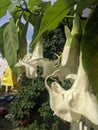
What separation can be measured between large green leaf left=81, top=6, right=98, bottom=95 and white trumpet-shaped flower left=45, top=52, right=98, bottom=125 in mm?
12

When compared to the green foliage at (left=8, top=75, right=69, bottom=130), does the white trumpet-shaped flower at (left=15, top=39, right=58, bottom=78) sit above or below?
above

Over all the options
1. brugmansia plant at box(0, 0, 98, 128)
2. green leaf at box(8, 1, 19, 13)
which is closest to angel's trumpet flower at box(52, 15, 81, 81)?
brugmansia plant at box(0, 0, 98, 128)

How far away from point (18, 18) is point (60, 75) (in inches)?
6.4

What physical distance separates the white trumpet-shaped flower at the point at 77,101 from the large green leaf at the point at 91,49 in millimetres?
12

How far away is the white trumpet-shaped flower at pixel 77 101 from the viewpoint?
345mm

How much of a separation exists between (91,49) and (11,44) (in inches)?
4.4

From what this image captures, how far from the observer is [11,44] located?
0.45m

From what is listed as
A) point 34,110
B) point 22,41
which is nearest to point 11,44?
point 22,41

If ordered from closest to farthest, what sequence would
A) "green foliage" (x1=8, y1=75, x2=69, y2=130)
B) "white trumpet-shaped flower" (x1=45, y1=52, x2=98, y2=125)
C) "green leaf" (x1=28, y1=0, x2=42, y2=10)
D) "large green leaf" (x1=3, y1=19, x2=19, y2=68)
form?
"white trumpet-shaped flower" (x1=45, y1=52, x2=98, y2=125)
"large green leaf" (x1=3, y1=19, x2=19, y2=68)
"green leaf" (x1=28, y1=0, x2=42, y2=10)
"green foliage" (x1=8, y1=75, x2=69, y2=130)

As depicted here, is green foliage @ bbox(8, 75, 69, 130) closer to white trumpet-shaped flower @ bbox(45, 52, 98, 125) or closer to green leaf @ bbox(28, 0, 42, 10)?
green leaf @ bbox(28, 0, 42, 10)

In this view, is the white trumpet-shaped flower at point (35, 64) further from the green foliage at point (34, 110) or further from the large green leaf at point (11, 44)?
the green foliage at point (34, 110)

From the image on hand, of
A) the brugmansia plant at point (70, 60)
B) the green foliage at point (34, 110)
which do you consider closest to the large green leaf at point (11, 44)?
the brugmansia plant at point (70, 60)

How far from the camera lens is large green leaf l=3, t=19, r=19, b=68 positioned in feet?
1.47

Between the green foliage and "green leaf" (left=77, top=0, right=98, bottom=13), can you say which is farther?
the green foliage
